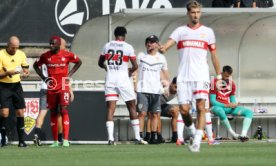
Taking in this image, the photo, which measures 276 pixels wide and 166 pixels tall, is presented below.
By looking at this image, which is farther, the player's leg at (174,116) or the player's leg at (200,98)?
the player's leg at (174,116)

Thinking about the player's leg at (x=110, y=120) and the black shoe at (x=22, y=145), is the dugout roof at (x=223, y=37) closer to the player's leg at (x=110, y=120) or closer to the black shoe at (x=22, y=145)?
the player's leg at (x=110, y=120)

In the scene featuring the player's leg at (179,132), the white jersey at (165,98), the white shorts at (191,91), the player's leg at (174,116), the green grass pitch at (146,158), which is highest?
the white jersey at (165,98)

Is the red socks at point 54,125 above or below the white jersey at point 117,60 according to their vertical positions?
below

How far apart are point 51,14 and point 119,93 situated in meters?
7.54

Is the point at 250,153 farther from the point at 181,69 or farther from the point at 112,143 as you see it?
the point at 112,143

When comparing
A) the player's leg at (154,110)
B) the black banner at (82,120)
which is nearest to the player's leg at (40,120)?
the black banner at (82,120)

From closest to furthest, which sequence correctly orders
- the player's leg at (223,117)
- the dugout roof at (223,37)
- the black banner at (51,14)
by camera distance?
1. the player's leg at (223,117)
2. the dugout roof at (223,37)
3. the black banner at (51,14)

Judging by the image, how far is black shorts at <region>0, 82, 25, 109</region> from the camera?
73.7ft

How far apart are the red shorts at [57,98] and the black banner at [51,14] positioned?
7.47 meters

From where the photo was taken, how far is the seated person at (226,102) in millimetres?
24641

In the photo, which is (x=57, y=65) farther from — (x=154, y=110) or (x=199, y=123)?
(x=199, y=123)

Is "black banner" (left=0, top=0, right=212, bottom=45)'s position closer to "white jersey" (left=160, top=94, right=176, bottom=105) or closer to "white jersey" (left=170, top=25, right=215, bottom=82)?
"white jersey" (left=160, top=94, right=176, bottom=105)

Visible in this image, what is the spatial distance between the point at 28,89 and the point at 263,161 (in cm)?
1087

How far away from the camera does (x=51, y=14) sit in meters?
29.9
